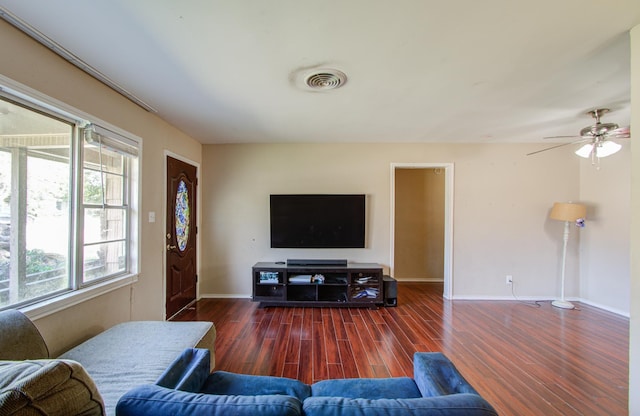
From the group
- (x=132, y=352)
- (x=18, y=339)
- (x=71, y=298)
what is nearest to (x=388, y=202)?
(x=132, y=352)

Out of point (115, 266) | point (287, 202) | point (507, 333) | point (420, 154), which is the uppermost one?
point (420, 154)

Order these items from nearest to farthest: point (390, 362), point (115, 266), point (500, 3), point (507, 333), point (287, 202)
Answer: point (500, 3) → point (390, 362) → point (115, 266) → point (507, 333) → point (287, 202)

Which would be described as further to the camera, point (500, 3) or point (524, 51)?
point (524, 51)

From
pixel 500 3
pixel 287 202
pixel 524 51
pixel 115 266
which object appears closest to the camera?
pixel 500 3

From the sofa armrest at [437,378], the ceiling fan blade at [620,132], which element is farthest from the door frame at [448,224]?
the sofa armrest at [437,378]

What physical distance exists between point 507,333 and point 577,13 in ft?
9.37

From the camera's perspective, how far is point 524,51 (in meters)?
1.59

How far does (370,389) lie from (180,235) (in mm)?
2967

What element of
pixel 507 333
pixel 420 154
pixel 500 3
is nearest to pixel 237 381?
pixel 500 3

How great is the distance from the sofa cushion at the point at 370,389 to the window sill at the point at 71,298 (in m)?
1.81

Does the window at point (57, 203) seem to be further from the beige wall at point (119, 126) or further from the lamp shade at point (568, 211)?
the lamp shade at point (568, 211)

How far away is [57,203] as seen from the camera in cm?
177

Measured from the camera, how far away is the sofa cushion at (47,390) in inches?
22.3

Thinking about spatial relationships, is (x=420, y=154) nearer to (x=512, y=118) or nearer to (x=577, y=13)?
(x=512, y=118)
